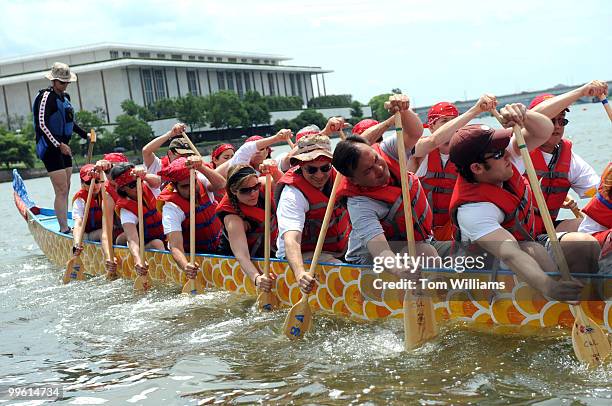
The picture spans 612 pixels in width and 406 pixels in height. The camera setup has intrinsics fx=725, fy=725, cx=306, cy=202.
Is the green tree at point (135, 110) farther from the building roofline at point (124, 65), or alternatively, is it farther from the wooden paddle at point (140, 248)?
the wooden paddle at point (140, 248)

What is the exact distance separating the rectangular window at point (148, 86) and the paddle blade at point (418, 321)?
230 ft

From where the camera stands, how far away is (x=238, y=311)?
584cm

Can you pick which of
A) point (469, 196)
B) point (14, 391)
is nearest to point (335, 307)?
point (469, 196)

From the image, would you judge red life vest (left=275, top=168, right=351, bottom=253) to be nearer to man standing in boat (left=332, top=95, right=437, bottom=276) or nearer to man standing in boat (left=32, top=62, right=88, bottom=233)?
man standing in boat (left=332, top=95, right=437, bottom=276)

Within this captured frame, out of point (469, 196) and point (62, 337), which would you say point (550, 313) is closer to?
point (469, 196)

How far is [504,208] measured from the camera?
12.6 feet

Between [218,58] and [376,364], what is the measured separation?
292 ft

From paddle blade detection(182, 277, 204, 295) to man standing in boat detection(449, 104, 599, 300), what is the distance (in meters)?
3.11

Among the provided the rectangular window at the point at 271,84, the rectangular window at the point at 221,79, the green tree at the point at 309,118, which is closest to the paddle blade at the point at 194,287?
the green tree at the point at 309,118

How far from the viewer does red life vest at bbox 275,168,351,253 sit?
520 cm

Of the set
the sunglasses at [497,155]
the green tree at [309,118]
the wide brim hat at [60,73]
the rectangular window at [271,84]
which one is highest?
the rectangular window at [271,84]

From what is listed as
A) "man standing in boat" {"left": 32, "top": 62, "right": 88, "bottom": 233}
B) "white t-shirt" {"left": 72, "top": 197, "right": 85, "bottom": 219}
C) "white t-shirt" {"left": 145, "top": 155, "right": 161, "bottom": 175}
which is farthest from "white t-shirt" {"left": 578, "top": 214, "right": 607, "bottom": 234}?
"man standing in boat" {"left": 32, "top": 62, "right": 88, "bottom": 233}

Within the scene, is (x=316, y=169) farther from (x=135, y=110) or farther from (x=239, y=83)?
(x=239, y=83)

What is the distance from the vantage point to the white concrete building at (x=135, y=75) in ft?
230
